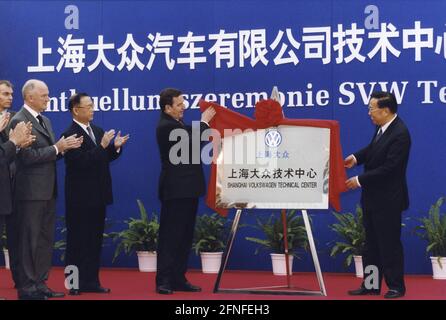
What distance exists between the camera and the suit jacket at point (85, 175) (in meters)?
5.68

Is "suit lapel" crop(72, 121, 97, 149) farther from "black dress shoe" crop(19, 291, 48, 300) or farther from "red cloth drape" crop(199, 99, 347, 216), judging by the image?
"black dress shoe" crop(19, 291, 48, 300)

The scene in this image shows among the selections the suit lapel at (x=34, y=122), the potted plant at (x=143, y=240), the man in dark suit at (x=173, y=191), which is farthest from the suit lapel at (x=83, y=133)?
the potted plant at (x=143, y=240)

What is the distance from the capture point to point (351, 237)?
22.8 ft

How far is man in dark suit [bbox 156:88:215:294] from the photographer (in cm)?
569

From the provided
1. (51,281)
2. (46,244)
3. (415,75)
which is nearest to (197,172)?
(46,244)

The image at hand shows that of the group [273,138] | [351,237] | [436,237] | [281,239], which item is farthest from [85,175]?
[436,237]

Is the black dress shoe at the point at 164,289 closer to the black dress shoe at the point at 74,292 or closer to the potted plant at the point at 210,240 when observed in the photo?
the black dress shoe at the point at 74,292

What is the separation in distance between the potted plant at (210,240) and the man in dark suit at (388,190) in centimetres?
208

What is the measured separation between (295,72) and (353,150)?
913 mm

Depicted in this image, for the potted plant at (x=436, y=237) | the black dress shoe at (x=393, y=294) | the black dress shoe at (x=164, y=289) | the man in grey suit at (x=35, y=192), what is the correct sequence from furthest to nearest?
the potted plant at (x=436, y=237) → the black dress shoe at (x=164, y=289) → the black dress shoe at (x=393, y=294) → the man in grey suit at (x=35, y=192)

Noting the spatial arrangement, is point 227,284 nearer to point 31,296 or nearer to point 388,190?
point 388,190

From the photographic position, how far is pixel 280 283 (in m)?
6.50

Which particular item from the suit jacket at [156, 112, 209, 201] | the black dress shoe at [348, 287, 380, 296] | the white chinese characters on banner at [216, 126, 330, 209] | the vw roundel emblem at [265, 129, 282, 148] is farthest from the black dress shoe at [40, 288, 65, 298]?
the black dress shoe at [348, 287, 380, 296]

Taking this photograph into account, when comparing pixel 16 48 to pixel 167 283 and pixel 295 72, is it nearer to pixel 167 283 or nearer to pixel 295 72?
pixel 295 72
